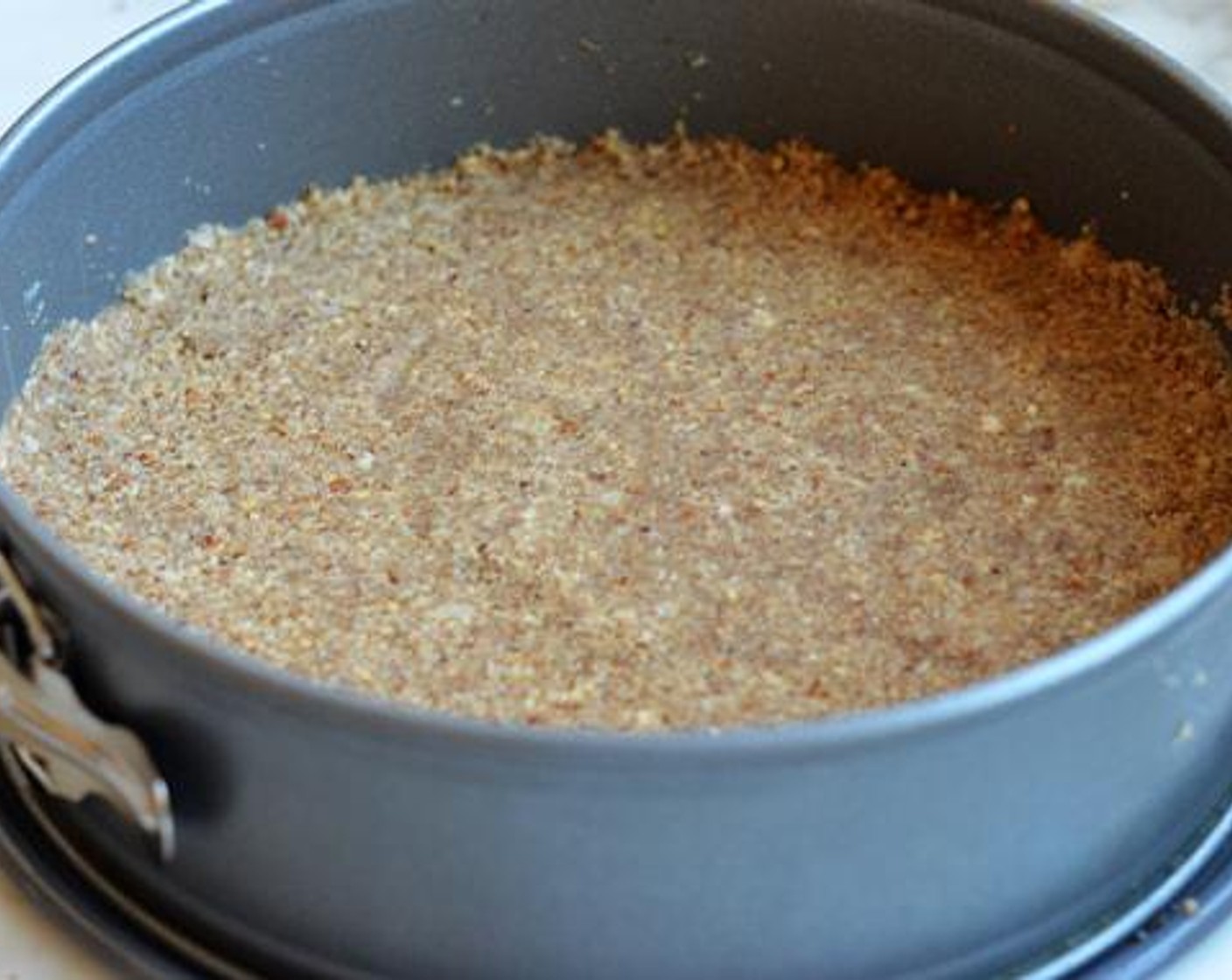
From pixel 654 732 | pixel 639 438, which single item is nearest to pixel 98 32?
pixel 639 438

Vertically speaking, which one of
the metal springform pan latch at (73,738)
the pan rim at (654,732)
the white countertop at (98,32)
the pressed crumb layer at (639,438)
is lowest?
the metal springform pan latch at (73,738)

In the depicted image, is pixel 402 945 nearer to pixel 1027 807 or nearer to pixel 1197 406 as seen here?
pixel 1027 807

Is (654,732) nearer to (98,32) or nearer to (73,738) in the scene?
(73,738)

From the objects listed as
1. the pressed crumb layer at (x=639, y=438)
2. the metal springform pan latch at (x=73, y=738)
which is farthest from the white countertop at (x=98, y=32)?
the metal springform pan latch at (x=73, y=738)

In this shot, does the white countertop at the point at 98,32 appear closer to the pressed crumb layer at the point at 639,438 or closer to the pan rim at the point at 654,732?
the pressed crumb layer at the point at 639,438

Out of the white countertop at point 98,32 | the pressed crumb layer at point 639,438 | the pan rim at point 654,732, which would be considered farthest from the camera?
the white countertop at point 98,32

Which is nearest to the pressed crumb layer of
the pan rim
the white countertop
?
the pan rim

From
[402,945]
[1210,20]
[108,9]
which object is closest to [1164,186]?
[1210,20]
